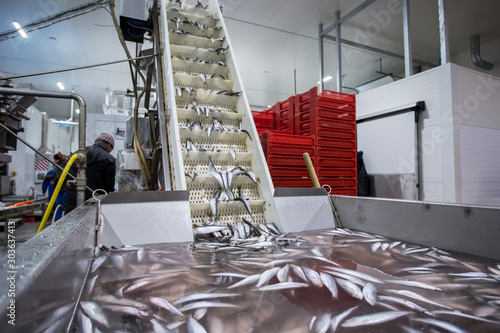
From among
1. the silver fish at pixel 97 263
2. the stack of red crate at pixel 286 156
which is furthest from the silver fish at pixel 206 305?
the stack of red crate at pixel 286 156

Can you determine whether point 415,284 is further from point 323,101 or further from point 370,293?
point 323,101

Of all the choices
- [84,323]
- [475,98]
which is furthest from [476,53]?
[84,323]

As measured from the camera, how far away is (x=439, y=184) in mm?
4219

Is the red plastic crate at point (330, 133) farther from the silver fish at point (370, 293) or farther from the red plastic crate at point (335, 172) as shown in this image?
the silver fish at point (370, 293)

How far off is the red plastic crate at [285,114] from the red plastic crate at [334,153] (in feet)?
2.60

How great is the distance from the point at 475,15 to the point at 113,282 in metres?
8.52

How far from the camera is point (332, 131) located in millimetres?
4152

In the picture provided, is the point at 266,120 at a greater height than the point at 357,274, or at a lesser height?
greater

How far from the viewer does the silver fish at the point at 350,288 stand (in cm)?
117

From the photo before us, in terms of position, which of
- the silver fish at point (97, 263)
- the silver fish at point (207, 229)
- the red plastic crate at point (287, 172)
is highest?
the red plastic crate at point (287, 172)

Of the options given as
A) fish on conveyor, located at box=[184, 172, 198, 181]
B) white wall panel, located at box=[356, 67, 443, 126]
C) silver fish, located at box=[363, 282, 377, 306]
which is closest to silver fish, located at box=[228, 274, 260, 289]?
silver fish, located at box=[363, 282, 377, 306]

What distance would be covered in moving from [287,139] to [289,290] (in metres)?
2.67

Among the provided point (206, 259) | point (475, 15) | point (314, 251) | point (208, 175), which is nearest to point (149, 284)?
point (206, 259)

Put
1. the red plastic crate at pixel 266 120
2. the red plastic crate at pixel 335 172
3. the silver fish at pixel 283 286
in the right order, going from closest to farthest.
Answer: the silver fish at pixel 283 286 → the red plastic crate at pixel 335 172 → the red plastic crate at pixel 266 120
